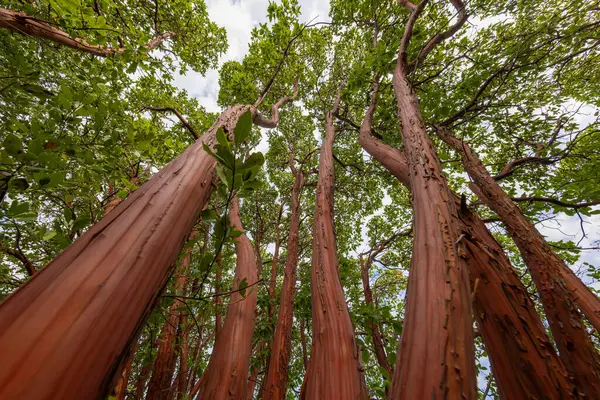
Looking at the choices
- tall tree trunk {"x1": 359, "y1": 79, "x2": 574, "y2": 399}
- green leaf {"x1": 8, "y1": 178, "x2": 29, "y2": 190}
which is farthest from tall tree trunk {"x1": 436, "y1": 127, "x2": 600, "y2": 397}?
green leaf {"x1": 8, "y1": 178, "x2": 29, "y2": 190}

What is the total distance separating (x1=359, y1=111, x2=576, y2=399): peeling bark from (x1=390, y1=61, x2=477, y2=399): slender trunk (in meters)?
0.11

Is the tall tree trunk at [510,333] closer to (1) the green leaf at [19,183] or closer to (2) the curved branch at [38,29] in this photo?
(1) the green leaf at [19,183]

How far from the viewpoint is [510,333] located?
3.36ft

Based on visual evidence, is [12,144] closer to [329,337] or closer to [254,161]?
[254,161]

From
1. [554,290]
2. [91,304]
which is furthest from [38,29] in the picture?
[554,290]

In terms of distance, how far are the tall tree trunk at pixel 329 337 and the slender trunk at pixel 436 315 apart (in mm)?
627

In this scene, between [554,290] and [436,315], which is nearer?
[436,315]

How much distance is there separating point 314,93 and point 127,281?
6815 mm

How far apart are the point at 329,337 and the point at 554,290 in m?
2.59

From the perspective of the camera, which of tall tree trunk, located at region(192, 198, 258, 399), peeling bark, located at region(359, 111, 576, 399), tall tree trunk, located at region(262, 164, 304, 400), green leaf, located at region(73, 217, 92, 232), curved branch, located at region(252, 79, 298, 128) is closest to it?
peeling bark, located at region(359, 111, 576, 399)

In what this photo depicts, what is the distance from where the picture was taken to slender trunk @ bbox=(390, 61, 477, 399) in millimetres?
655

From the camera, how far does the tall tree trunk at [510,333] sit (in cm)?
91

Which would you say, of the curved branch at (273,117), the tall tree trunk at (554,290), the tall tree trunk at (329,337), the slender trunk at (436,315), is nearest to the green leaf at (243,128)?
the slender trunk at (436,315)

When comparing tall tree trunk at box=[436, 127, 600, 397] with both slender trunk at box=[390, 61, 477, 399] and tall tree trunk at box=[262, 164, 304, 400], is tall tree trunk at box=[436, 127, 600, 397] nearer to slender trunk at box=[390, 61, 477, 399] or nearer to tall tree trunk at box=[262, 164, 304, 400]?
slender trunk at box=[390, 61, 477, 399]
